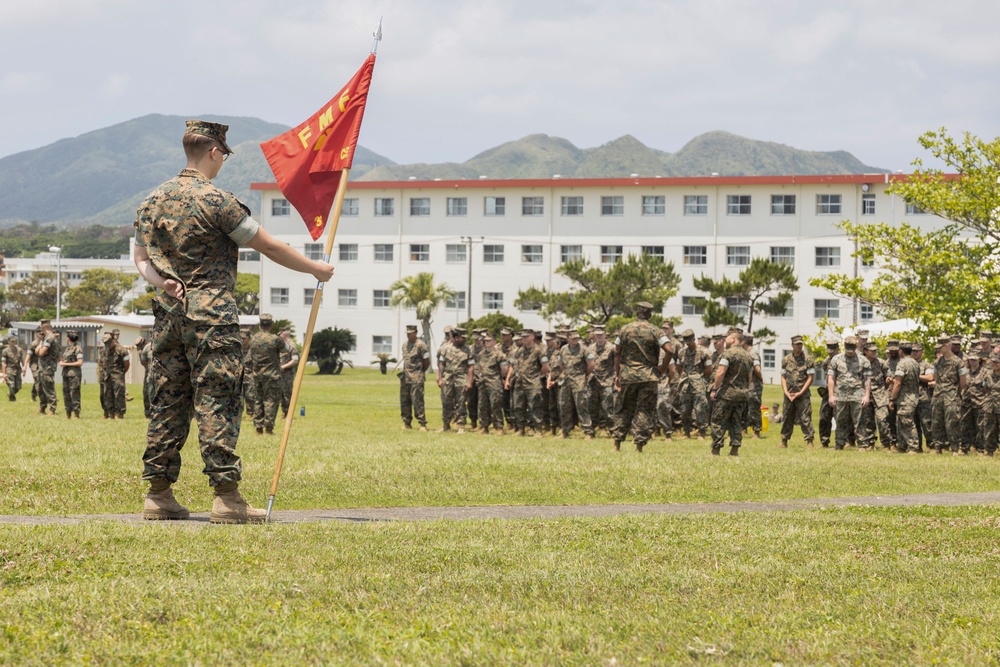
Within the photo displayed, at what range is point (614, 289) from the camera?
6444 centimetres

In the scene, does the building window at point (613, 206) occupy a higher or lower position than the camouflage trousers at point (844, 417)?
higher

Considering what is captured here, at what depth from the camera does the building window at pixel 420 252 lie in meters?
82.1

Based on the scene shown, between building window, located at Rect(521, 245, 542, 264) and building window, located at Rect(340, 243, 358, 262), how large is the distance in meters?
11.7

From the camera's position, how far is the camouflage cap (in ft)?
25.7

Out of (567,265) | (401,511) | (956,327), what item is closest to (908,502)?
(401,511)

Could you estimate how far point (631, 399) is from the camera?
18.1 m

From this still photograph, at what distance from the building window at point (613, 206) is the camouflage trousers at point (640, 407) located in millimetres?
60510

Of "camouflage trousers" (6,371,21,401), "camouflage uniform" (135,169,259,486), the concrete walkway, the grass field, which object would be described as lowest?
the concrete walkway

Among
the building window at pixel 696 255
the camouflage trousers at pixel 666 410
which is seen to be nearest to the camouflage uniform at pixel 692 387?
the camouflage trousers at pixel 666 410

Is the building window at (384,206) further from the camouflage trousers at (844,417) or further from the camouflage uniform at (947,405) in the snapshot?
the camouflage uniform at (947,405)

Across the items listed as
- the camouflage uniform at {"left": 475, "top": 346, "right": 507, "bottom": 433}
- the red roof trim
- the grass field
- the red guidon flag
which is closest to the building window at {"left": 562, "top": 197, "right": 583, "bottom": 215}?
the red roof trim

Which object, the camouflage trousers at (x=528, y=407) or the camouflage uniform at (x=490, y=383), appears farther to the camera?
the camouflage uniform at (x=490, y=383)

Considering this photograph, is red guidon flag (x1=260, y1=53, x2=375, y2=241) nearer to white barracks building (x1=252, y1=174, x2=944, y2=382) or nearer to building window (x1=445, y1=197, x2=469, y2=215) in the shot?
white barracks building (x1=252, y1=174, x2=944, y2=382)

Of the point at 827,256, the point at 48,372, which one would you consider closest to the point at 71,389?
the point at 48,372
